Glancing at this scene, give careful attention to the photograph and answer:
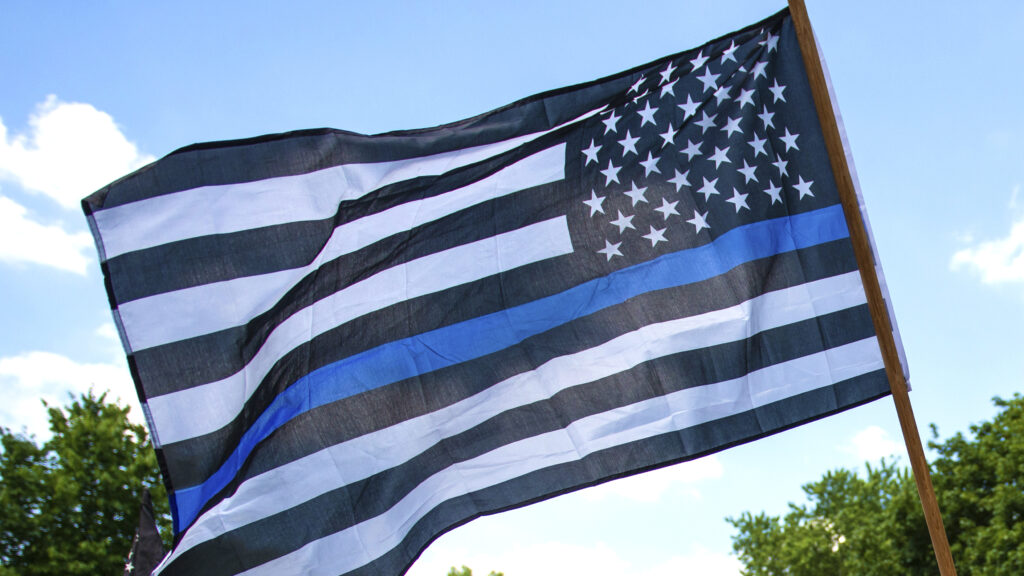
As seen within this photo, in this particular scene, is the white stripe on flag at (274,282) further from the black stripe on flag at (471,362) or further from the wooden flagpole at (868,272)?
the wooden flagpole at (868,272)

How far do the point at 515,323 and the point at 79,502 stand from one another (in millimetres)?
22644

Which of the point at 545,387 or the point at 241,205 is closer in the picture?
the point at 241,205

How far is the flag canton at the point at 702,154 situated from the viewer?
5406mm

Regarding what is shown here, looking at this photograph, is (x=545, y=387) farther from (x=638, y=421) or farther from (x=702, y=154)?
(x=702, y=154)

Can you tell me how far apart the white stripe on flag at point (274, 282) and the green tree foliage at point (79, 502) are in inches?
791

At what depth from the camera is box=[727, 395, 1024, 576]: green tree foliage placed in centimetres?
2556

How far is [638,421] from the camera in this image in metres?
5.20

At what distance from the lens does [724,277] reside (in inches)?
210

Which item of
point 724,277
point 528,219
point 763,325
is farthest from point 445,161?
point 763,325

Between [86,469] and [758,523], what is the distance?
1098 inches

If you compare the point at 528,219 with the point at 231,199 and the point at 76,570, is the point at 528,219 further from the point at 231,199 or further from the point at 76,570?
the point at 76,570

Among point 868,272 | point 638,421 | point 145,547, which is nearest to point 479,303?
point 638,421

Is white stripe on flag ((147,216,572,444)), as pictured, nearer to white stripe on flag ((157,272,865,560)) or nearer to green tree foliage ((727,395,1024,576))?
white stripe on flag ((157,272,865,560))

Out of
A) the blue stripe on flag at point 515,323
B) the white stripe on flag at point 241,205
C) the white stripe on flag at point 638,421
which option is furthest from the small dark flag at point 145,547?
the white stripe on flag at point 638,421
